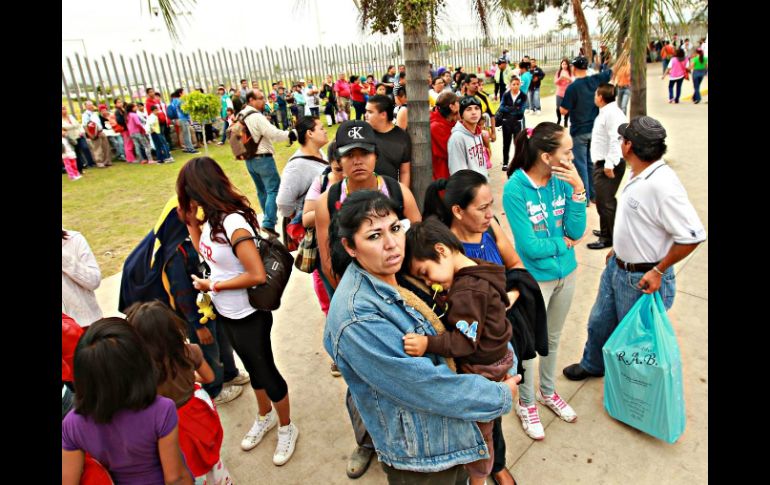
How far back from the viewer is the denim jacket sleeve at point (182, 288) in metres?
3.08

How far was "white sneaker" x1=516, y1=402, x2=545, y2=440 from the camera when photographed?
2963 mm

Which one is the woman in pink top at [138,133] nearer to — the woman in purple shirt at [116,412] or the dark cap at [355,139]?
the dark cap at [355,139]

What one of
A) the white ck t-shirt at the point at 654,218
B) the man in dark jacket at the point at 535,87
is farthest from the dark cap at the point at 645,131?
the man in dark jacket at the point at 535,87

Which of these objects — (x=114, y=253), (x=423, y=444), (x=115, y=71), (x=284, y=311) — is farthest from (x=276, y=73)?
(x=423, y=444)

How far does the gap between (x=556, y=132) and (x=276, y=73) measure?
60.6 feet

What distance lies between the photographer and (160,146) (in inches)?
522

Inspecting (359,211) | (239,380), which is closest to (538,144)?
(359,211)

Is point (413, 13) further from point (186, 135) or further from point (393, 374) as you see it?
point (186, 135)

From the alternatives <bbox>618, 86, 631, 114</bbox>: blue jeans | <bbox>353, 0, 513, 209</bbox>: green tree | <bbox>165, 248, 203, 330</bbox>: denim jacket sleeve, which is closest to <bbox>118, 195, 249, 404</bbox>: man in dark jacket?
<bbox>165, 248, 203, 330</bbox>: denim jacket sleeve

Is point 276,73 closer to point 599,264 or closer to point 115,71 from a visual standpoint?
point 115,71

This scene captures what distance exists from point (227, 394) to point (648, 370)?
289 cm

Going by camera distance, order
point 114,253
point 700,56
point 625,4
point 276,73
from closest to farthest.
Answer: point 625,4
point 114,253
point 700,56
point 276,73

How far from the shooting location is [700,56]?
14.2 metres

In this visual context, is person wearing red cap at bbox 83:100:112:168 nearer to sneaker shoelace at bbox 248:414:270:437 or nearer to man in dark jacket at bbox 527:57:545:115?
man in dark jacket at bbox 527:57:545:115
